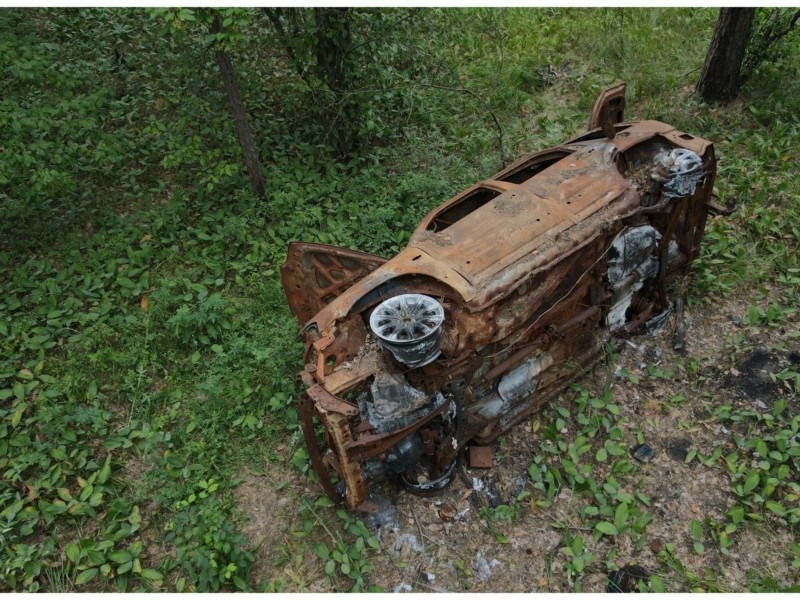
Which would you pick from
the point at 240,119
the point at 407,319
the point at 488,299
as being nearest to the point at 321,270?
the point at 407,319

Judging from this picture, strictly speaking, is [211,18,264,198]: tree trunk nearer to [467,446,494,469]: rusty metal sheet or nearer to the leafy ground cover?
the leafy ground cover

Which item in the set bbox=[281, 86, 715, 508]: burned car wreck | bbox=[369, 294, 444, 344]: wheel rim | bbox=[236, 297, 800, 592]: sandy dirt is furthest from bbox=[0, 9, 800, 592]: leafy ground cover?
bbox=[369, 294, 444, 344]: wheel rim

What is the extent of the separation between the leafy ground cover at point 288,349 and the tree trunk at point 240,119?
22cm

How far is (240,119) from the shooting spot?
619cm

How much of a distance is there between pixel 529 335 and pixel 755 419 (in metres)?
1.99

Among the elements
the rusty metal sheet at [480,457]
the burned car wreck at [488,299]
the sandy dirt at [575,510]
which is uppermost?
the burned car wreck at [488,299]

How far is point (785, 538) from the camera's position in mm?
3971

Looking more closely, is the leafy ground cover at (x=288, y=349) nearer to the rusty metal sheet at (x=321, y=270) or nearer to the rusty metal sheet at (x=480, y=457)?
the rusty metal sheet at (x=480, y=457)

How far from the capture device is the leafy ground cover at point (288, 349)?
4.11 m

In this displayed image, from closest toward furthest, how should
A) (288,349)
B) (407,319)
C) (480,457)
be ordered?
(407,319) < (480,457) < (288,349)

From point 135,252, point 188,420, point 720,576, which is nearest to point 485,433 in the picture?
point 720,576

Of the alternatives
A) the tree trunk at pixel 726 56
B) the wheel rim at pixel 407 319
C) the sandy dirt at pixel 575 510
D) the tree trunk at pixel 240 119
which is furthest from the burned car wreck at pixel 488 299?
the tree trunk at pixel 726 56

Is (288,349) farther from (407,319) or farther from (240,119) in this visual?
(240,119)

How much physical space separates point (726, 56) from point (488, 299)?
18.0 feet
